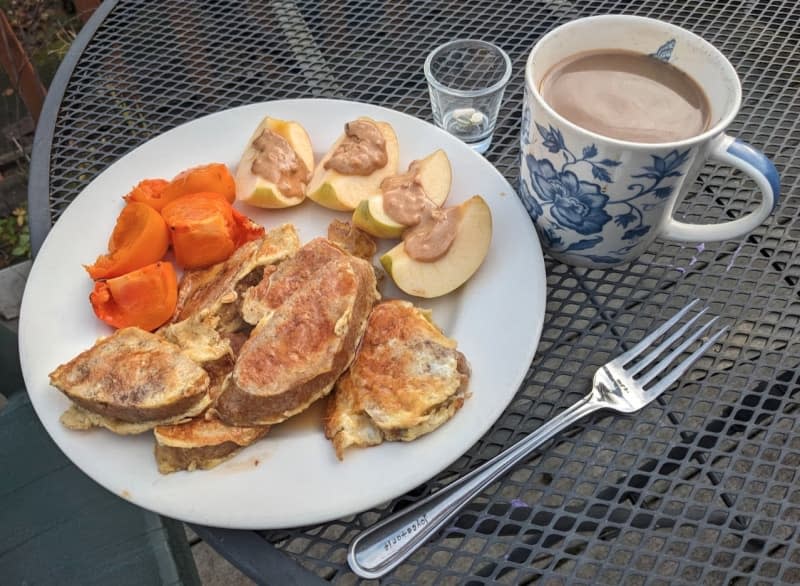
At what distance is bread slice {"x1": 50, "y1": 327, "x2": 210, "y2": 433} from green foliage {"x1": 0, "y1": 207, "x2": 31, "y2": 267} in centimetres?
145

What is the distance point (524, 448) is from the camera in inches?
38.9

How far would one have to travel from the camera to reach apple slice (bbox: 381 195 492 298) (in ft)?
3.75

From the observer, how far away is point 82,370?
39.6 inches

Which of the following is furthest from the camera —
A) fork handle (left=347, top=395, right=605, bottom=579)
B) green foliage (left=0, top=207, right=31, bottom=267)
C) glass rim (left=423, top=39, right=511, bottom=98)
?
green foliage (left=0, top=207, right=31, bottom=267)

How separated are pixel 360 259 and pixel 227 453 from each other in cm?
38

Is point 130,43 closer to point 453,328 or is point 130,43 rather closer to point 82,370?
point 82,370

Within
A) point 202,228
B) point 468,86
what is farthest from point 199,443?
point 468,86

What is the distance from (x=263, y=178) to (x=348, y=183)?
155 mm

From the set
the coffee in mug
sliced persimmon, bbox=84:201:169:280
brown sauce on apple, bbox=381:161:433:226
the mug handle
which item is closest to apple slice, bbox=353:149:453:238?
brown sauce on apple, bbox=381:161:433:226

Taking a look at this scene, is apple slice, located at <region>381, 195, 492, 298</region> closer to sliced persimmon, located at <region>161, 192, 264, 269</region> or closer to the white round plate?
the white round plate

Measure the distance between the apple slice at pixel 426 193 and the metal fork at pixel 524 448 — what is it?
0.42 meters

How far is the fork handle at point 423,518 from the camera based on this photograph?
92 cm

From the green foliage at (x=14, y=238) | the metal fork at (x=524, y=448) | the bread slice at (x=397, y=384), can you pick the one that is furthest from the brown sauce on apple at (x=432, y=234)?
the green foliage at (x=14, y=238)

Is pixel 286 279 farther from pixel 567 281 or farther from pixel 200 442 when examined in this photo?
pixel 567 281
